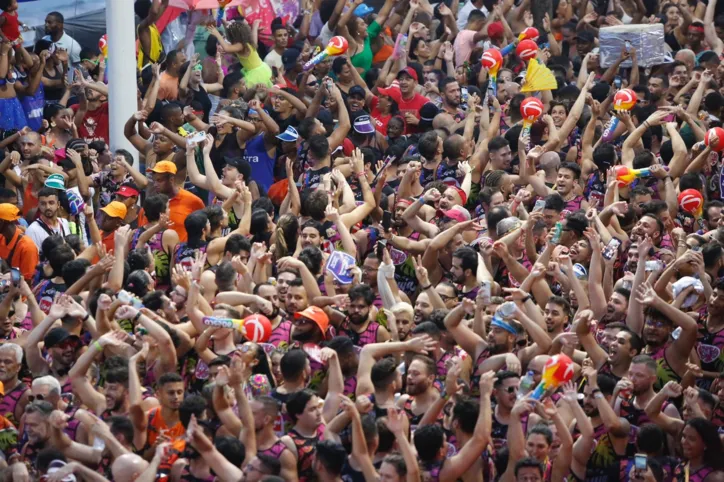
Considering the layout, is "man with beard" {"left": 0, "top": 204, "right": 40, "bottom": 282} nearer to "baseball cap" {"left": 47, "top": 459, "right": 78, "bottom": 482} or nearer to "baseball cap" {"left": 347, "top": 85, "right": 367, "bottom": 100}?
"baseball cap" {"left": 47, "top": 459, "right": 78, "bottom": 482}

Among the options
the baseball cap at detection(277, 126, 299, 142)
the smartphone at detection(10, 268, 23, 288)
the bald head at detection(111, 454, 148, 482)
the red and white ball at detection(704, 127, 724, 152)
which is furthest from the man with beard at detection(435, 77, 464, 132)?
the bald head at detection(111, 454, 148, 482)

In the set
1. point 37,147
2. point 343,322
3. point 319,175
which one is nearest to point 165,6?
point 37,147

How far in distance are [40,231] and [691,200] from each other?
17.0ft

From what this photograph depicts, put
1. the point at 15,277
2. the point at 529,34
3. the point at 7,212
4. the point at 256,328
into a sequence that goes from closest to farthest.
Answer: the point at 256,328
the point at 15,277
the point at 7,212
the point at 529,34

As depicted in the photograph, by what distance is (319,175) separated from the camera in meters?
13.2

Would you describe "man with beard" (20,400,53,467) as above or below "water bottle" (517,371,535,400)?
below

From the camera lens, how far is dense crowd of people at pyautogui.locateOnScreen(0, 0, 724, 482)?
8617 millimetres

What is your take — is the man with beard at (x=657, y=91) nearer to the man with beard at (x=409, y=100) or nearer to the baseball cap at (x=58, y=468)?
the man with beard at (x=409, y=100)

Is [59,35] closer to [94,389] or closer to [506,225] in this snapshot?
[506,225]

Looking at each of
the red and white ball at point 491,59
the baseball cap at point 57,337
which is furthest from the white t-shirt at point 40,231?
the red and white ball at point 491,59

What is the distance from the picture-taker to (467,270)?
10.7 meters

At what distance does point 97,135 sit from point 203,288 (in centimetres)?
485

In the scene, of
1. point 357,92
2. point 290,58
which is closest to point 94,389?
point 357,92

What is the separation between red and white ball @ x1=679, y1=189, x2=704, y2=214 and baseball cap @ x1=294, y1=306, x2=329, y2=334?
341cm
